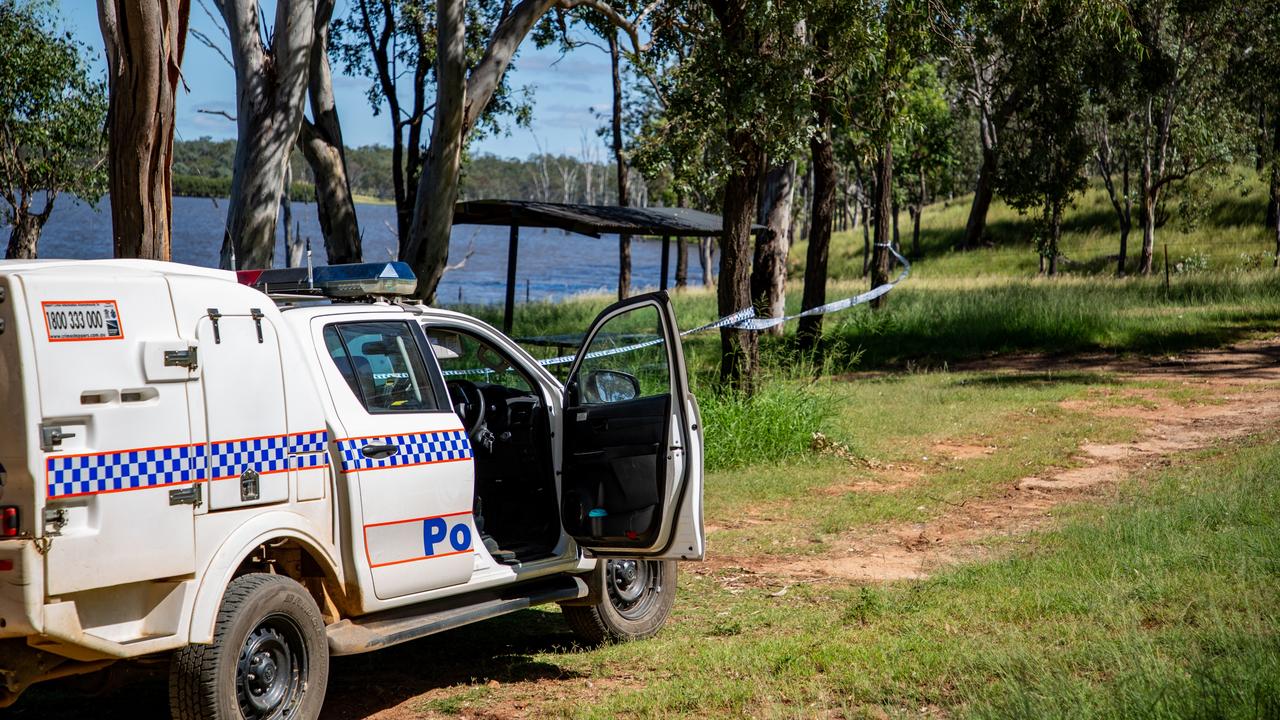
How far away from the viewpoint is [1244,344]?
68.8ft

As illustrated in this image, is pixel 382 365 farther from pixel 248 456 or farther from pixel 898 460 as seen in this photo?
pixel 898 460

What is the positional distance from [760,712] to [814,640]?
1.12m

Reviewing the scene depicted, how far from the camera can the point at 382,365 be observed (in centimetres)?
573

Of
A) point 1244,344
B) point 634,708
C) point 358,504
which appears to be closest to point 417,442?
point 358,504

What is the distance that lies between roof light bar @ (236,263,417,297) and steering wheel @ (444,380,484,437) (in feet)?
2.58

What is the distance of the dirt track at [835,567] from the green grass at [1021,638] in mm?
344

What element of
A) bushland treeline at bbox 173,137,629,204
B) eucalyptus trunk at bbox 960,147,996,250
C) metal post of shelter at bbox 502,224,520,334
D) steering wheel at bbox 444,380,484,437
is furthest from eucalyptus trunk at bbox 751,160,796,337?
bushland treeline at bbox 173,137,629,204

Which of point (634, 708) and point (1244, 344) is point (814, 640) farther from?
point (1244, 344)

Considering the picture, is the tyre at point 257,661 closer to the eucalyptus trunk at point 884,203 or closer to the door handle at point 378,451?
the door handle at point 378,451

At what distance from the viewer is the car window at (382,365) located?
18.1 ft

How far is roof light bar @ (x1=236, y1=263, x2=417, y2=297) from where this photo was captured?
18.9 ft

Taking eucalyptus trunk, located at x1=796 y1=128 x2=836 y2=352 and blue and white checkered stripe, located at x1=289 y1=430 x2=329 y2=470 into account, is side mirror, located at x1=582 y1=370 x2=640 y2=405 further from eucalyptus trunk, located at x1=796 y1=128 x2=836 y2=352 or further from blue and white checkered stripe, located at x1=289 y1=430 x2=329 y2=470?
eucalyptus trunk, located at x1=796 y1=128 x2=836 y2=352

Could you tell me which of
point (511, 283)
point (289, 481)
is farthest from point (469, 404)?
point (511, 283)

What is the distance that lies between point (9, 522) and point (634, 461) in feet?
9.63
